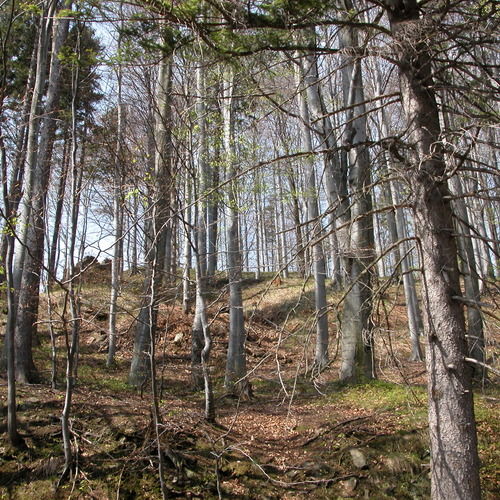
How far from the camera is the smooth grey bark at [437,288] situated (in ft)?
10.8

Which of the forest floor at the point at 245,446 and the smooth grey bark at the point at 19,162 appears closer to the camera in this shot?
the forest floor at the point at 245,446

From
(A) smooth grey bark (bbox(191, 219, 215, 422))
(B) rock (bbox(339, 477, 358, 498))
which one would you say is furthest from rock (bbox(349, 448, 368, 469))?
(A) smooth grey bark (bbox(191, 219, 215, 422))

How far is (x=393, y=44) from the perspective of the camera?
11.6 feet

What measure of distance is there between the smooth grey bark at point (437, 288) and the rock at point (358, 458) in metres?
2.42

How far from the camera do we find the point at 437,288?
11.4ft

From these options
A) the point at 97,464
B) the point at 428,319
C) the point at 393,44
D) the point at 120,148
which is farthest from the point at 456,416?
the point at 120,148

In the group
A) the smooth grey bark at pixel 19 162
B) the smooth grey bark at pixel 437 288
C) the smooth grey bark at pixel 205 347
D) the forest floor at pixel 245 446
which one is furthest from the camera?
the smooth grey bark at pixel 19 162

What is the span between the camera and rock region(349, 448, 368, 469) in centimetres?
567

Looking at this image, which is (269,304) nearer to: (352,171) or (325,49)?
(352,171)

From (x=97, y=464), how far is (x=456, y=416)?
4487mm

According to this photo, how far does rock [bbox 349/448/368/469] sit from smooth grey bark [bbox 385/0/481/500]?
2417mm

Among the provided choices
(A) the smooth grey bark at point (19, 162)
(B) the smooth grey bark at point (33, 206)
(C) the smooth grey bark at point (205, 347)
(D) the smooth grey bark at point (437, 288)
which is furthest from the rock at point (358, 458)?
(B) the smooth grey bark at point (33, 206)

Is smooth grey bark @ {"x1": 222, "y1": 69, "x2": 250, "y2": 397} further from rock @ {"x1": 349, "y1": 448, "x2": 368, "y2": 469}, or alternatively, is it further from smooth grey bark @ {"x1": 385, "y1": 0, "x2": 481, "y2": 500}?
smooth grey bark @ {"x1": 385, "y1": 0, "x2": 481, "y2": 500}

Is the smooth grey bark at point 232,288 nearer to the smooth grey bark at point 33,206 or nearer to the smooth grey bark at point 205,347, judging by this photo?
the smooth grey bark at point 205,347
